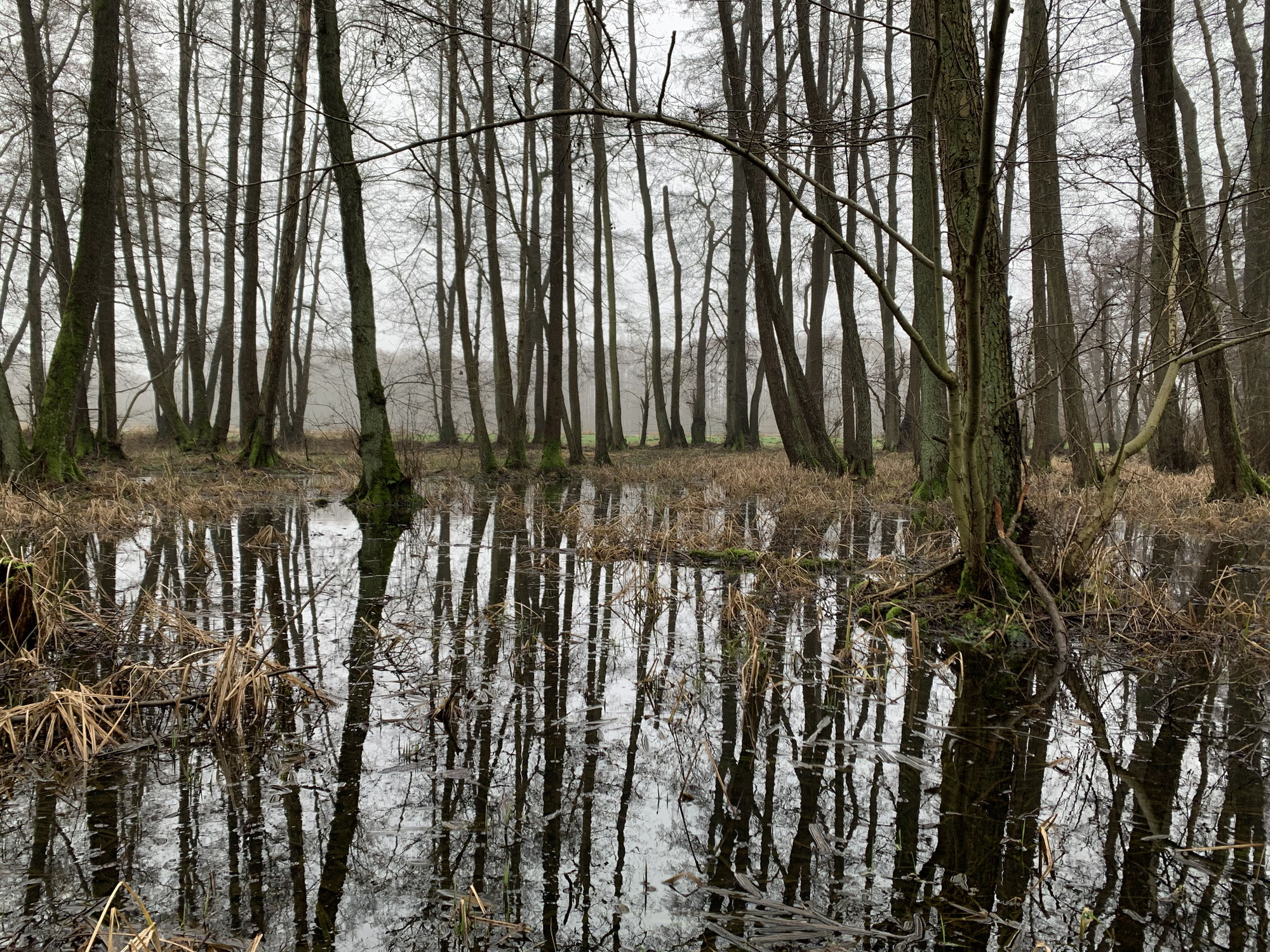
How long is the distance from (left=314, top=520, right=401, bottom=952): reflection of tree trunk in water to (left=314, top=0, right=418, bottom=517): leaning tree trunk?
3581mm

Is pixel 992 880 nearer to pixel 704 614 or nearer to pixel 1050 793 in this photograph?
pixel 1050 793

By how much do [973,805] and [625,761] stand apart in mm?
1110

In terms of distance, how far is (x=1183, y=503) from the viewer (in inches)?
368

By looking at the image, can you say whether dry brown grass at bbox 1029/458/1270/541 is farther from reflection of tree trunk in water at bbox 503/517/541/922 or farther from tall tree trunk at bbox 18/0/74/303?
tall tree trunk at bbox 18/0/74/303

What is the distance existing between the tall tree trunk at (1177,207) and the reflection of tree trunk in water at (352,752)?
264 inches

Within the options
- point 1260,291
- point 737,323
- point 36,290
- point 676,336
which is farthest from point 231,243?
point 1260,291

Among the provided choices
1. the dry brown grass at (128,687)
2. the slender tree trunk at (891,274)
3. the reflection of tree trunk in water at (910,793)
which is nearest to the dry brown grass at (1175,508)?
the reflection of tree trunk in water at (910,793)

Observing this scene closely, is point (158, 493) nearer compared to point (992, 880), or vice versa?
point (992, 880)

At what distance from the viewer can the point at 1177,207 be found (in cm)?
788

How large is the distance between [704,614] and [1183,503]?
309 inches

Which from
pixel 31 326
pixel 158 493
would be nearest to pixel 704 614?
pixel 158 493

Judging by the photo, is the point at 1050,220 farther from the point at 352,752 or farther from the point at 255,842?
the point at 255,842

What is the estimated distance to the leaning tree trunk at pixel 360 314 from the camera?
8.68 m

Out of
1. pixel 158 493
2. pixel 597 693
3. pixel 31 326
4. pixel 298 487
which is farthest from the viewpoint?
pixel 31 326
